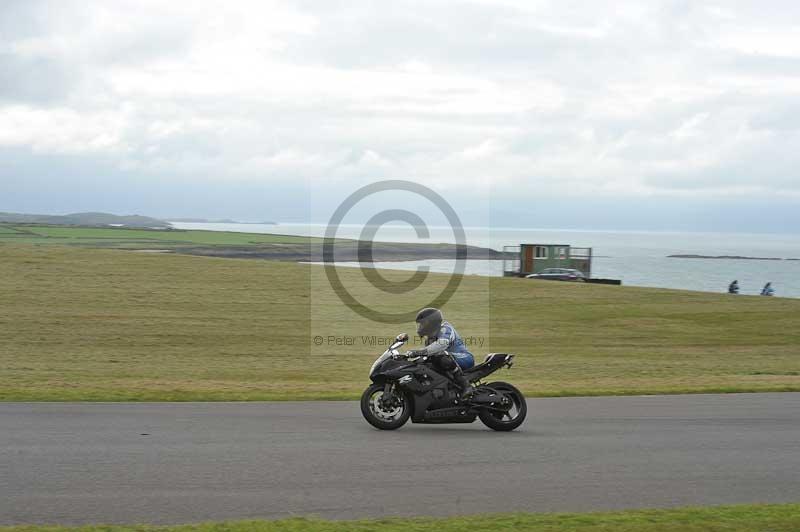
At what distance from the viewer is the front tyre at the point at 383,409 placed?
12312mm

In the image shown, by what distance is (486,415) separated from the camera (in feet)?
41.5

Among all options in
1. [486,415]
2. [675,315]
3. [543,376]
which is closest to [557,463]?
[486,415]

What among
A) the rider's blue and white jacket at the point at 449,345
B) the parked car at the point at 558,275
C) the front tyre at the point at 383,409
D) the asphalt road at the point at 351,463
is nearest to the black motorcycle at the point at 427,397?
the front tyre at the point at 383,409

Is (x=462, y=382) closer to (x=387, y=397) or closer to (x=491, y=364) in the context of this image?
(x=491, y=364)

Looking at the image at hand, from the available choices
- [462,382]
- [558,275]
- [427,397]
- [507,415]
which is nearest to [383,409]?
[427,397]

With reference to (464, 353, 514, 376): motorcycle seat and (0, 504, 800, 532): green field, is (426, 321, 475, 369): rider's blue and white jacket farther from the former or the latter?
(0, 504, 800, 532): green field

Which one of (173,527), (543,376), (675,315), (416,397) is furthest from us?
(675,315)

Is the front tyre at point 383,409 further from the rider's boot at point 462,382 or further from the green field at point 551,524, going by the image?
the green field at point 551,524

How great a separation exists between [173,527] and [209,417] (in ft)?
19.7

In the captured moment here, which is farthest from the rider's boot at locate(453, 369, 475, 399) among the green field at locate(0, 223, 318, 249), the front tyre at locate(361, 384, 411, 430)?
the green field at locate(0, 223, 318, 249)

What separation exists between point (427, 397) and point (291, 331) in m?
23.2

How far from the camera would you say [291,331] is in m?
35.2

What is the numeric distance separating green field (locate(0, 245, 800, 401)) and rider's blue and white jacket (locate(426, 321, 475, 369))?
14.1ft

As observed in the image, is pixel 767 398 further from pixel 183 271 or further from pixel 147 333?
pixel 183 271
